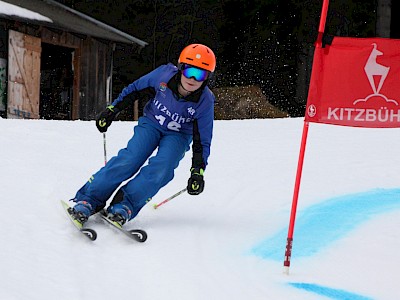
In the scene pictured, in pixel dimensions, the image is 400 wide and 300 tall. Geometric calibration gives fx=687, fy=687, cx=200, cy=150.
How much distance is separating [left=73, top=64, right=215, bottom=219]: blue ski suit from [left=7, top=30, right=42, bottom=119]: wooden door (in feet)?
35.8

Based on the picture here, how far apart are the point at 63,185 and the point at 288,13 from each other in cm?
2045

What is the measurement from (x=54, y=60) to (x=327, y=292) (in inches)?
696

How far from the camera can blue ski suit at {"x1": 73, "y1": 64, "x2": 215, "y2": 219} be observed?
5.12 m

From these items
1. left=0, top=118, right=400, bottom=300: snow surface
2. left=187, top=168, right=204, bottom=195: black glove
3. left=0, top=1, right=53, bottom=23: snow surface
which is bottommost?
left=0, top=118, right=400, bottom=300: snow surface

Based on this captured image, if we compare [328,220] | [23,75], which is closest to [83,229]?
[328,220]

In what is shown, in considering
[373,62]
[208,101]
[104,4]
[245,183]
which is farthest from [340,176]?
[104,4]

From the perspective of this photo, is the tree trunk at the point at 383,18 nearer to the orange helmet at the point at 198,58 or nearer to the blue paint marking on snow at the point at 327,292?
the orange helmet at the point at 198,58

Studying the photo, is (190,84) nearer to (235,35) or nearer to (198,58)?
(198,58)

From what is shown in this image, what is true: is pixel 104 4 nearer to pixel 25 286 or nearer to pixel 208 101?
pixel 208 101

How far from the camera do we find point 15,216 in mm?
4703

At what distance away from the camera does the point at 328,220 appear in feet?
18.5

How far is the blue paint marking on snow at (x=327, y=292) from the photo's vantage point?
4.03 metres

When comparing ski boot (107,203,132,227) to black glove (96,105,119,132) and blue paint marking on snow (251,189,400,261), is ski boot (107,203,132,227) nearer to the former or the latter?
black glove (96,105,119,132)

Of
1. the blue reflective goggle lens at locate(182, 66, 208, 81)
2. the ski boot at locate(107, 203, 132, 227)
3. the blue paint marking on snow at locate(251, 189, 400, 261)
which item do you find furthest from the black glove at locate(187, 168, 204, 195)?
the blue reflective goggle lens at locate(182, 66, 208, 81)
